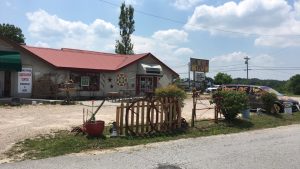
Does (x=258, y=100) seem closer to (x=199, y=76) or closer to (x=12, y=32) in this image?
(x=199, y=76)

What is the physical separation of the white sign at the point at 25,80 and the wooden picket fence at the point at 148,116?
16.0 meters

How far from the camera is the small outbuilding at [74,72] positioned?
28391mm

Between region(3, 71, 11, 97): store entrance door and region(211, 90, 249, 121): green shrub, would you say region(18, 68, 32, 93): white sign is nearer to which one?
region(3, 71, 11, 97): store entrance door

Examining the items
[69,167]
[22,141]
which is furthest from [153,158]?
[22,141]

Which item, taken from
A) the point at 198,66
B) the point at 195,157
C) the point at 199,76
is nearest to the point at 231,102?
the point at 195,157

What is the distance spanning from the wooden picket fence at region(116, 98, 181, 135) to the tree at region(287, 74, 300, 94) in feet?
264

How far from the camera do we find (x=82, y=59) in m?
35.1

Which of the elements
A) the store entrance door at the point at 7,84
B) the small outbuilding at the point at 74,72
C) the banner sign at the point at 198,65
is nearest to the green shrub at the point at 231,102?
the banner sign at the point at 198,65

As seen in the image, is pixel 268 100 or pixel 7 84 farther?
pixel 7 84

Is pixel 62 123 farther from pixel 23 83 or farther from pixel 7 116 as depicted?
pixel 23 83

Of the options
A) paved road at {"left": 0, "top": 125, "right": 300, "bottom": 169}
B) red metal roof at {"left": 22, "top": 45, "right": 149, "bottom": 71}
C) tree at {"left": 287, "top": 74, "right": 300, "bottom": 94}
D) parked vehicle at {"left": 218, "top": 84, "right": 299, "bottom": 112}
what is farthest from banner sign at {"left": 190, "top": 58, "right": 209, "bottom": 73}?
tree at {"left": 287, "top": 74, "right": 300, "bottom": 94}

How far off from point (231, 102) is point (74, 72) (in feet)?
55.4

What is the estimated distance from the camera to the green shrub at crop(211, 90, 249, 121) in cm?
1819

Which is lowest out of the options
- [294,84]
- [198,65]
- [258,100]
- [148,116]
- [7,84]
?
[148,116]
